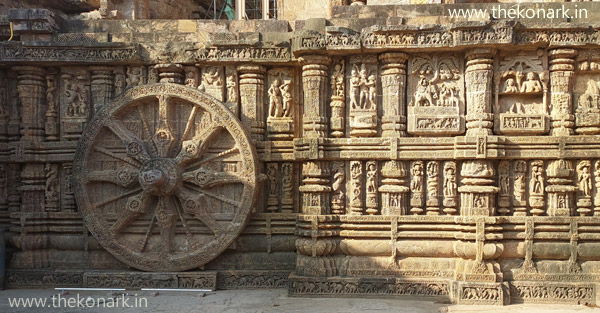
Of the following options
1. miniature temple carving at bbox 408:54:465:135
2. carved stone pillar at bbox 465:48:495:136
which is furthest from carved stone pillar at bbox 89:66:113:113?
carved stone pillar at bbox 465:48:495:136

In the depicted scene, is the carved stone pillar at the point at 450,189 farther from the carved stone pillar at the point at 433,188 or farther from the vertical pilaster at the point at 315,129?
the vertical pilaster at the point at 315,129

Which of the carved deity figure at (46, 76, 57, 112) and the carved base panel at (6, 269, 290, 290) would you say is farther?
the carved deity figure at (46, 76, 57, 112)

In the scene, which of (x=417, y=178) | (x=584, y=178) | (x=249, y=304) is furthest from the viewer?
(x=417, y=178)

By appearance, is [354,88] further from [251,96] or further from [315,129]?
[251,96]

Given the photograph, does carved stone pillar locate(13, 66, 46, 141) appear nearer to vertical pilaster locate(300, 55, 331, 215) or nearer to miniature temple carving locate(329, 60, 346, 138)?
vertical pilaster locate(300, 55, 331, 215)

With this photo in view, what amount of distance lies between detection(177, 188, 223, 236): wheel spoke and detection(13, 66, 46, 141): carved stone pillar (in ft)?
9.54

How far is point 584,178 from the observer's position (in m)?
8.30

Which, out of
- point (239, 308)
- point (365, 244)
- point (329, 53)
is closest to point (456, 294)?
point (365, 244)

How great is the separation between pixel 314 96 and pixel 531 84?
137 inches

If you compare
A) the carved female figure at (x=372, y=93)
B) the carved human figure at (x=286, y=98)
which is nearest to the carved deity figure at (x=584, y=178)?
the carved female figure at (x=372, y=93)

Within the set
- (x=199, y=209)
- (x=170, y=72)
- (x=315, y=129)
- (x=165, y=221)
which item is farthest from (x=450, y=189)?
(x=170, y=72)

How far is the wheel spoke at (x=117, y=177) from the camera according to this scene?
8930mm

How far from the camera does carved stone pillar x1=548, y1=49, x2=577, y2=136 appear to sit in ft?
27.3

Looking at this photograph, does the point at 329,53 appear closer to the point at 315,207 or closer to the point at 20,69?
the point at 315,207
